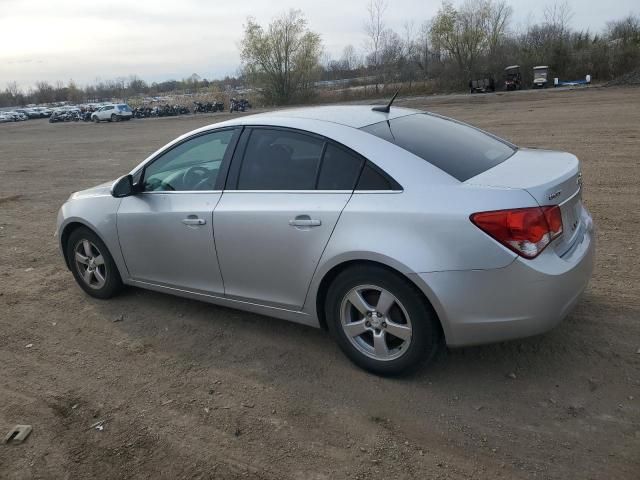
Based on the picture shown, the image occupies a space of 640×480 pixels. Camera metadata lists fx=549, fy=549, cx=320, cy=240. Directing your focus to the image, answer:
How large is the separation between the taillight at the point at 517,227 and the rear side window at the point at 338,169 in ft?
2.78

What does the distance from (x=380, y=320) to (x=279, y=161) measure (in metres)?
1.35

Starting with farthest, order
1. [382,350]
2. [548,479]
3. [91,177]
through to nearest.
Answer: [91,177]
[382,350]
[548,479]

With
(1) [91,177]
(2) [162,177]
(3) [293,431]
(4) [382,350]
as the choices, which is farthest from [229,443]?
(1) [91,177]

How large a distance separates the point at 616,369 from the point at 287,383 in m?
→ 2.08

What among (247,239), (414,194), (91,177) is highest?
(414,194)

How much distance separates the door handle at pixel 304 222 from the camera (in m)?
3.54

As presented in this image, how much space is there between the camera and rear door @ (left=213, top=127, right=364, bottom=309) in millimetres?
3557

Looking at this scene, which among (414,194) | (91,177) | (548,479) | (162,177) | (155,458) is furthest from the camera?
(91,177)

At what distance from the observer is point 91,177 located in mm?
13953

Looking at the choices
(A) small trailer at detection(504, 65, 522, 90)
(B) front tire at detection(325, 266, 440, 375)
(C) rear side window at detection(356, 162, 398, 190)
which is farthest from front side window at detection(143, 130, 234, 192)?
(A) small trailer at detection(504, 65, 522, 90)

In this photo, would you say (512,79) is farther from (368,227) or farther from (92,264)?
(368,227)

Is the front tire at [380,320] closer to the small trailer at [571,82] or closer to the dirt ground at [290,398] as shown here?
the dirt ground at [290,398]

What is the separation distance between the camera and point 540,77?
44281mm

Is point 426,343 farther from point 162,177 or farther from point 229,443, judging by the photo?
point 162,177
